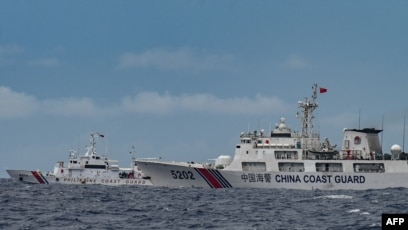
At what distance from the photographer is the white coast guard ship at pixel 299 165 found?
68312mm

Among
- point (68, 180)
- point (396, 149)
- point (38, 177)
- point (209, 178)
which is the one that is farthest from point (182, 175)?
point (38, 177)

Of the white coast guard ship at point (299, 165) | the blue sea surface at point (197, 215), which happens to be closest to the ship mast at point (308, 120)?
the white coast guard ship at point (299, 165)

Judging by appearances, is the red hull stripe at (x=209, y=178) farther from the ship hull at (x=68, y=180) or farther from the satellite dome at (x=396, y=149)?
the satellite dome at (x=396, y=149)

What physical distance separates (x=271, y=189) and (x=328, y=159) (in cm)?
692

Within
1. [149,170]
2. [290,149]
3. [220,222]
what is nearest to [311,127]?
[290,149]

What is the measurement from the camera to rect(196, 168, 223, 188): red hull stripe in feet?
228

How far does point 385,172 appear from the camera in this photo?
67.9 m

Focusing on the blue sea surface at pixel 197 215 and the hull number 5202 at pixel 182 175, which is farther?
the hull number 5202 at pixel 182 175

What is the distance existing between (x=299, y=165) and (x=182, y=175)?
38.9 ft

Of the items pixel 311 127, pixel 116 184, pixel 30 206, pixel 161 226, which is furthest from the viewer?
pixel 116 184

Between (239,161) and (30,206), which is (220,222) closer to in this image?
(30,206)

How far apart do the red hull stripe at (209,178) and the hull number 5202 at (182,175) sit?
130cm

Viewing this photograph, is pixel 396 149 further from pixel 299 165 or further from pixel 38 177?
pixel 38 177

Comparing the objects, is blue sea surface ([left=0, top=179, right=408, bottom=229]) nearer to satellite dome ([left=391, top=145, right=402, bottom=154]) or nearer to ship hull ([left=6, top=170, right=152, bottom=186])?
satellite dome ([left=391, top=145, right=402, bottom=154])
